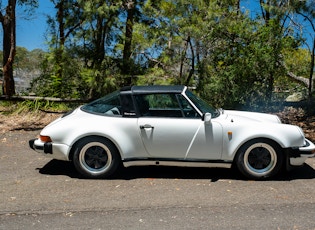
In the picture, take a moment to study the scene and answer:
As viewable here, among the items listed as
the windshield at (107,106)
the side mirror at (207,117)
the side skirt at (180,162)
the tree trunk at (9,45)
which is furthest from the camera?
the tree trunk at (9,45)

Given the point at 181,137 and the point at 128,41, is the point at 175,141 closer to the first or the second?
the point at 181,137

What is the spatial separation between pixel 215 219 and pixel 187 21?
22.3ft

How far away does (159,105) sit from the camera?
5.35m

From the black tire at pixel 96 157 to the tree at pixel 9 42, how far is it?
7.09m

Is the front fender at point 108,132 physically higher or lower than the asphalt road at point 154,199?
higher

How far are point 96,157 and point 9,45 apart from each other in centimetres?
839

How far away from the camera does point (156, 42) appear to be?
9906 millimetres

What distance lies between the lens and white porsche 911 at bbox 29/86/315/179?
479cm

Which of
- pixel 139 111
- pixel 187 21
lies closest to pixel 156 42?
pixel 187 21

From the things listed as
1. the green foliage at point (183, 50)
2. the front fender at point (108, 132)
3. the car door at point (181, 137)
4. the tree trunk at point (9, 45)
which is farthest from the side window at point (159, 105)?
the tree trunk at point (9, 45)

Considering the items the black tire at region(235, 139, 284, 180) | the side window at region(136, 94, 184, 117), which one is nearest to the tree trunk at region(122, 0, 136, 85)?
the side window at region(136, 94, 184, 117)

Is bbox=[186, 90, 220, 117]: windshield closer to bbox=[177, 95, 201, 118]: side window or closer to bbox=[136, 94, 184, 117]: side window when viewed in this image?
bbox=[177, 95, 201, 118]: side window

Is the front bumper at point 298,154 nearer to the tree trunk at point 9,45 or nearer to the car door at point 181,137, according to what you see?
the car door at point 181,137

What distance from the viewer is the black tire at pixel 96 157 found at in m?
4.92
